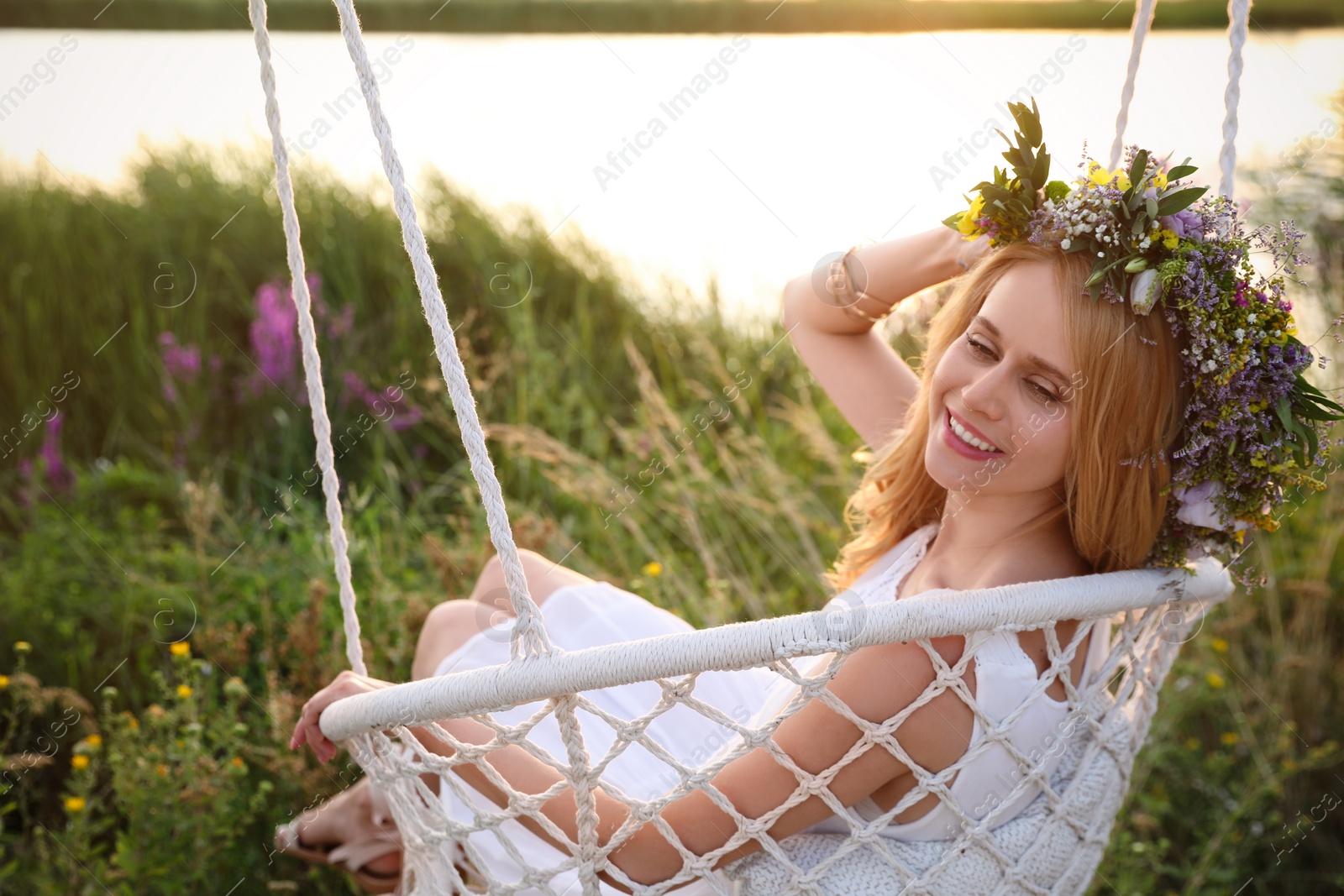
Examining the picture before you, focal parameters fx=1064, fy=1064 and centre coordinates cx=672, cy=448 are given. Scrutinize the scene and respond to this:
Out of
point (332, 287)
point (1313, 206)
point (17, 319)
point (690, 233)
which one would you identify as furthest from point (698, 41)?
point (17, 319)

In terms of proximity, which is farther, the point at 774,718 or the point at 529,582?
the point at 529,582

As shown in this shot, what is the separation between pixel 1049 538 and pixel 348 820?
3.73 feet

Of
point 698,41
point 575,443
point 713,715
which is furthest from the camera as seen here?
point 698,41

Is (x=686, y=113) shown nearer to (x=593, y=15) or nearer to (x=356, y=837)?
(x=593, y=15)

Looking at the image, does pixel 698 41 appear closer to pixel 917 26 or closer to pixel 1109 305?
pixel 917 26

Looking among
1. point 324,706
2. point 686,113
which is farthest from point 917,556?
point 686,113

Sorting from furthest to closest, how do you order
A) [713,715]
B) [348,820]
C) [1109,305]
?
[348,820] → [1109,305] → [713,715]

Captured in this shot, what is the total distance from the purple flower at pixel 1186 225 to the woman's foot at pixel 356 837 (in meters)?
1.34

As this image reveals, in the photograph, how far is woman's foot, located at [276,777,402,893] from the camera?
164 centimetres

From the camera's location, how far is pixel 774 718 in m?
1.06

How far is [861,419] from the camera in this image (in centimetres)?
171

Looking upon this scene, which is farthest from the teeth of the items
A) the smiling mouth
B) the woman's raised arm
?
the woman's raised arm

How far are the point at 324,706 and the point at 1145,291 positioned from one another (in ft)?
3.41

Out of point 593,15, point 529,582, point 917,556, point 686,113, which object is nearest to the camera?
point 917,556
